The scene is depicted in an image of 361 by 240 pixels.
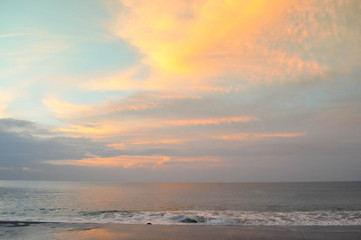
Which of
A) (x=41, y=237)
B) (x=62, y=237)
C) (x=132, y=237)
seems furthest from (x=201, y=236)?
(x=41, y=237)

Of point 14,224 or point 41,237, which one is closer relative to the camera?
point 41,237

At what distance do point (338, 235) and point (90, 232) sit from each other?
65.4ft

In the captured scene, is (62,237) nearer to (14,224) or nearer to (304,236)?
(14,224)

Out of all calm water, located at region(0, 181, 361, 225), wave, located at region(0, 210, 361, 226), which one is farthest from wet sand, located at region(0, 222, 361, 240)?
calm water, located at region(0, 181, 361, 225)

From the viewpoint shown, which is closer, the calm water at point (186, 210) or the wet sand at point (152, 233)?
the wet sand at point (152, 233)

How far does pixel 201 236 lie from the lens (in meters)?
17.9

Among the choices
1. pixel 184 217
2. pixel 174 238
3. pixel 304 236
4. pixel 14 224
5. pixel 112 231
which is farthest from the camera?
pixel 184 217

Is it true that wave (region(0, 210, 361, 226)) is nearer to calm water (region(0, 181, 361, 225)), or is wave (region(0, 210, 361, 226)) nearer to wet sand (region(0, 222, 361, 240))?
calm water (region(0, 181, 361, 225))

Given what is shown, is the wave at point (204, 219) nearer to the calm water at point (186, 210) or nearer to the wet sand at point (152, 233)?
the calm water at point (186, 210)

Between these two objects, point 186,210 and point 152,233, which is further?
point 186,210

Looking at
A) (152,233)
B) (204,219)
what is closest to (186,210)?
(204,219)

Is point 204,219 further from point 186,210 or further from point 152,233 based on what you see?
point 152,233

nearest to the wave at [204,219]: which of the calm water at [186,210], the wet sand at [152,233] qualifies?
the calm water at [186,210]

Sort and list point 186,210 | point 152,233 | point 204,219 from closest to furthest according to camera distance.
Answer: point 152,233 < point 204,219 < point 186,210
